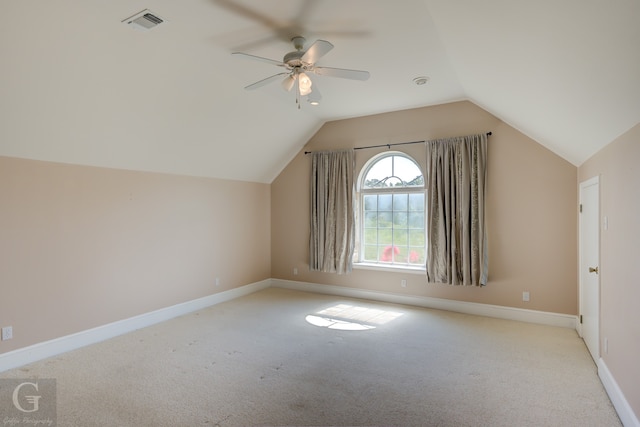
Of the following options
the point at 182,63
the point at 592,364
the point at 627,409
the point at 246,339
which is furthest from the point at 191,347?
the point at 592,364

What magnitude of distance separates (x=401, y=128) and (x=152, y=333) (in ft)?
14.6

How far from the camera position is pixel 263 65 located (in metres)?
3.38

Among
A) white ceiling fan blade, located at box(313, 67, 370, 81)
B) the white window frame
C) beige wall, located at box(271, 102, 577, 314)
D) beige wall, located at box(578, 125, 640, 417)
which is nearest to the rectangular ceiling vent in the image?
white ceiling fan blade, located at box(313, 67, 370, 81)

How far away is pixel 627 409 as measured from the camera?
7.27ft

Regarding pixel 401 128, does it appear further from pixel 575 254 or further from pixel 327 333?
pixel 327 333

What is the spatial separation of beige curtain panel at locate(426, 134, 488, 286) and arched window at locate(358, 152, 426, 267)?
1.18 ft

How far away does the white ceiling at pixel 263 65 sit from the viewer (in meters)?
1.94

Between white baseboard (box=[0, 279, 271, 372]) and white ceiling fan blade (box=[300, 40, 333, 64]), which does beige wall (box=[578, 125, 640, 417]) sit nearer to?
white ceiling fan blade (box=[300, 40, 333, 64])

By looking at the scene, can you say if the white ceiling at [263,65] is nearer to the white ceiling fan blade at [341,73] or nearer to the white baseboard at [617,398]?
the white ceiling fan blade at [341,73]

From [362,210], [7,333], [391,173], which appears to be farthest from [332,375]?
[391,173]

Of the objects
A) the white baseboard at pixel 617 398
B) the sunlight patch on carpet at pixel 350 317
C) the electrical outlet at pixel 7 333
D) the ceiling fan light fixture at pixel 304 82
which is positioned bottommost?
the sunlight patch on carpet at pixel 350 317

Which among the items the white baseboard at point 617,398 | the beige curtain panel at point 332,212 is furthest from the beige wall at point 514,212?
the white baseboard at point 617,398

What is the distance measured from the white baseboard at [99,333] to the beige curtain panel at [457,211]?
3399mm

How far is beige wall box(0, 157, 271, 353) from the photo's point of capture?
3150 millimetres
